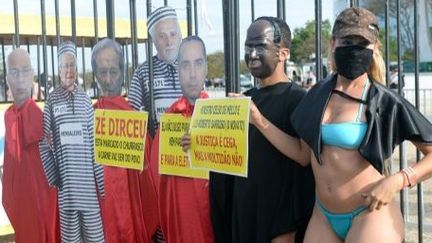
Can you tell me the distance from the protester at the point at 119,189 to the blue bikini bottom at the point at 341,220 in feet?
5.11

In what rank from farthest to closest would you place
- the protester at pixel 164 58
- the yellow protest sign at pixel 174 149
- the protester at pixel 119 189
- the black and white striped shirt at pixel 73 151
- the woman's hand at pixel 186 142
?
the black and white striped shirt at pixel 73 151 < the protester at pixel 119 189 < the protester at pixel 164 58 < the yellow protest sign at pixel 174 149 < the woman's hand at pixel 186 142

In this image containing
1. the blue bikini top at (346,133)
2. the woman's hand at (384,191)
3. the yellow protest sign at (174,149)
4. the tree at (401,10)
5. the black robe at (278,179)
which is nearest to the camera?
the woman's hand at (384,191)

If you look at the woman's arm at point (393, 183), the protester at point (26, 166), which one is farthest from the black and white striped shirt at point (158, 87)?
the woman's arm at point (393, 183)

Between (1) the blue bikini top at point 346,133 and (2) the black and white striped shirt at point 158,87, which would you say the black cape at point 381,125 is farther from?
(2) the black and white striped shirt at point 158,87

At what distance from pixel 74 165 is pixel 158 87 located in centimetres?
102

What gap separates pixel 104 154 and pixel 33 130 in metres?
0.88

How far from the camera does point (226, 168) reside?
3199 mm

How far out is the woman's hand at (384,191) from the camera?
2.46 metres

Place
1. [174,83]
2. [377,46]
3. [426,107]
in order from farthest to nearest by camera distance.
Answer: [426,107] < [174,83] < [377,46]

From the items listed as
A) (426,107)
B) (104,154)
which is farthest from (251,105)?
(426,107)

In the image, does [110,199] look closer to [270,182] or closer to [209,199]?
[209,199]

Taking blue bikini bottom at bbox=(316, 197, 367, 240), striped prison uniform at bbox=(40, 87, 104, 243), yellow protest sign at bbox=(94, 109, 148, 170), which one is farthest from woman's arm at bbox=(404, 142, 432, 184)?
striped prison uniform at bbox=(40, 87, 104, 243)

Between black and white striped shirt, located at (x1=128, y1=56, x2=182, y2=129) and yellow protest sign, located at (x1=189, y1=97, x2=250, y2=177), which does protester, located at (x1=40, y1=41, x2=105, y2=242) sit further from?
yellow protest sign, located at (x1=189, y1=97, x2=250, y2=177)

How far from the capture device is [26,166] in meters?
4.83
